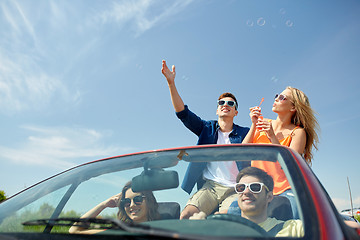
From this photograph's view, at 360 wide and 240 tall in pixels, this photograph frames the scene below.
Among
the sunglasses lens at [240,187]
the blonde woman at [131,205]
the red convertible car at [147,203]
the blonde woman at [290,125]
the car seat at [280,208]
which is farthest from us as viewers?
the blonde woman at [290,125]

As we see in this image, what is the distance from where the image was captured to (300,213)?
1.16 meters

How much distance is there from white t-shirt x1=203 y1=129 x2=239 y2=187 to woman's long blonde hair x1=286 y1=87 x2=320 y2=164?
2.11 m

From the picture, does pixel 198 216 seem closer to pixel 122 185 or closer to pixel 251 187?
pixel 251 187

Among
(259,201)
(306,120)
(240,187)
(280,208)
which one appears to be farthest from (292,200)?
(306,120)

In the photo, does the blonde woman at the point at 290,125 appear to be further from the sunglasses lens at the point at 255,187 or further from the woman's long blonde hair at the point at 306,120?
the sunglasses lens at the point at 255,187

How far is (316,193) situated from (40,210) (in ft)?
4.19

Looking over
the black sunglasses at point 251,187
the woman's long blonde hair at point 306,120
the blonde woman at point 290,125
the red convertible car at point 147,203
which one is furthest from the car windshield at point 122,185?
the woman's long blonde hair at point 306,120

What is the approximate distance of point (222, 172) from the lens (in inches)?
64.6

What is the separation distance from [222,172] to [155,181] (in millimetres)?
360

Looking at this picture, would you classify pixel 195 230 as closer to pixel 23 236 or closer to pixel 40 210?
pixel 23 236

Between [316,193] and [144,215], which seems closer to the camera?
[316,193]

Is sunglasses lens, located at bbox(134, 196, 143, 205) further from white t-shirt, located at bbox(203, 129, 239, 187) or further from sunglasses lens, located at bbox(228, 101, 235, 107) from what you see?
sunglasses lens, located at bbox(228, 101, 235, 107)

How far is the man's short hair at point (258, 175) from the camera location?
4.95 feet

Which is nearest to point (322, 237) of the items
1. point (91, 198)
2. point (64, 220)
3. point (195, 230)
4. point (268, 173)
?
point (195, 230)
